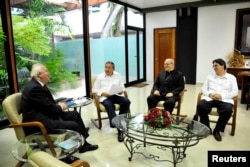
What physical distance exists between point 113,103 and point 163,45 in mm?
4693

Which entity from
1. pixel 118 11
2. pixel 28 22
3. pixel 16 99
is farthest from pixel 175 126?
pixel 118 11

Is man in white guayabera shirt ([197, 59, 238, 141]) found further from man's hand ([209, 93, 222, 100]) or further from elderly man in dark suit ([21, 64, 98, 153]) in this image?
elderly man in dark suit ([21, 64, 98, 153])

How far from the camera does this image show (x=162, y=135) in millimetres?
2119

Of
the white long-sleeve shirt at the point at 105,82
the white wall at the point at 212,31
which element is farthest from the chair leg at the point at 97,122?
the white wall at the point at 212,31

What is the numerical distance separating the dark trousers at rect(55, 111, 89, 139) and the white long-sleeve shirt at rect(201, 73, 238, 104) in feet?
6.06

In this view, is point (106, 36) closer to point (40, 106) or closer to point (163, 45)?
point (163, 45)

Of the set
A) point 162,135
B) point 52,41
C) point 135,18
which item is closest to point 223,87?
point 162,135

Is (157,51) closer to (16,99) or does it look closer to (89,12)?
(89,12)

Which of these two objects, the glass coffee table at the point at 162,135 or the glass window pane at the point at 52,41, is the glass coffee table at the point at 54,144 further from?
the glass window pane at the point at 52,41

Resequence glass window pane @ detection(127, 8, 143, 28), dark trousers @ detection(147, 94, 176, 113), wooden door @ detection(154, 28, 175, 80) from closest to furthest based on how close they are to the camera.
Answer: dark trousers @ detection(147, 94, 176, 113)
glass window pane @ detection(127, 8, 143, 28)
wooden door @ detection(154, 28, 175, 80)

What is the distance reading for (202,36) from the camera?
661cm

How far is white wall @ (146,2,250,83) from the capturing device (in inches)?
244

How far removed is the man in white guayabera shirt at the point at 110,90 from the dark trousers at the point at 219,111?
109 cm

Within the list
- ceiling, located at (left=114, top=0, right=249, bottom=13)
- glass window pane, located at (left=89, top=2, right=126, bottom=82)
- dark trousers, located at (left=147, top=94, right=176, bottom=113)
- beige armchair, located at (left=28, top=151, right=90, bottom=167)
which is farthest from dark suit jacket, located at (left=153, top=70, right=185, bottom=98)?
ceiling, located at (left=114, top=0, right=249, bottom=13)
